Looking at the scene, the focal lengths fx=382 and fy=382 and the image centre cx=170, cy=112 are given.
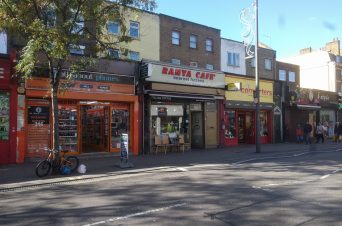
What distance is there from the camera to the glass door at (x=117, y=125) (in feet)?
→ 61.8

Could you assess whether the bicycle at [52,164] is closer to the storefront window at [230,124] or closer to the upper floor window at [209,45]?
the storefront window at [230,124]

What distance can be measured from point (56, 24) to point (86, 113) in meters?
6.49

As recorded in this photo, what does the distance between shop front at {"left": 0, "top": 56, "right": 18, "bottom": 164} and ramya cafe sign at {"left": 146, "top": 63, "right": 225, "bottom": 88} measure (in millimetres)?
6518

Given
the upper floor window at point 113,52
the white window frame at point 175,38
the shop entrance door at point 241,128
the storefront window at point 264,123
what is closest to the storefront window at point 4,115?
the upper floor window at point 113,52

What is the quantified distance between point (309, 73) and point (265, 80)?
3168 centimetres

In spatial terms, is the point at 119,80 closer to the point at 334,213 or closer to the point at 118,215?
the point at 118,215

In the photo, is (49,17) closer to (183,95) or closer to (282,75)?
(183,95)

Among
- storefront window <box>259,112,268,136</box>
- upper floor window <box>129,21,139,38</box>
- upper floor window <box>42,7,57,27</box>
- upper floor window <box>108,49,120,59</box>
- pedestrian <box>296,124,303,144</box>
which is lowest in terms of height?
pedestrian <box>296,124,303,144</box>

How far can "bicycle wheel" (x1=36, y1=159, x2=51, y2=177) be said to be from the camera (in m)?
12.3

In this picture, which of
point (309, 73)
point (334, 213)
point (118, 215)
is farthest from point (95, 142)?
point (309, 73)

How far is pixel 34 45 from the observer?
11.3 m

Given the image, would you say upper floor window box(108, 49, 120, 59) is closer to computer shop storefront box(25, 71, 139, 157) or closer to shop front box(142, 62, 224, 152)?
computer shop storefront box(25, 71, 139, 157)

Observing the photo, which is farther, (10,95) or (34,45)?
(10,95)

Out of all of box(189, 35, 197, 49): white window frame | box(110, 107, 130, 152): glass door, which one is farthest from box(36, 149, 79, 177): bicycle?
box(189, 35, 197, 49): white window frame
